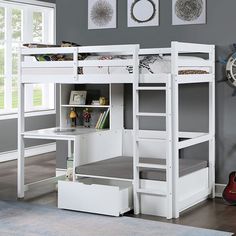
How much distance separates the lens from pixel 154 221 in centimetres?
417

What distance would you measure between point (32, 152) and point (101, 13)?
278 cm

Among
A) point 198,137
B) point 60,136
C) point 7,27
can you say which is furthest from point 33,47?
point 7,27

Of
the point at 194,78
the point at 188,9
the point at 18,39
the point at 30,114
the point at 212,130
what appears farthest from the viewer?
the point at 30,114

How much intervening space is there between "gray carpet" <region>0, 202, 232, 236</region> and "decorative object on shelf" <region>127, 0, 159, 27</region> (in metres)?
2.01

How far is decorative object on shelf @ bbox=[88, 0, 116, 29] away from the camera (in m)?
5.53

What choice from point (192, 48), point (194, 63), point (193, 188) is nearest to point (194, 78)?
point (194, 63)

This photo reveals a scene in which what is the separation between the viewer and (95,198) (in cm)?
434

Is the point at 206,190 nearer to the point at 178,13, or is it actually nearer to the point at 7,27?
the point at 178,13

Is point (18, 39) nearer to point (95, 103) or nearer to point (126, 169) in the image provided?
point (95, 103)

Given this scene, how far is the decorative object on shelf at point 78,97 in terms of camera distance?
550 cm

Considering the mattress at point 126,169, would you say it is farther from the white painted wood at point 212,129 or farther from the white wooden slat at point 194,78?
the white wooden slat at point 194,78

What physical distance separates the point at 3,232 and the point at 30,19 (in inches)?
178

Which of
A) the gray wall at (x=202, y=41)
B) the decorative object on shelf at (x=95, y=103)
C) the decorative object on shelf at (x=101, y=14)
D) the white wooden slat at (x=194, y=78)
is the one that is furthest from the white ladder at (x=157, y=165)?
the decorative object on shelf at (x=101, y=14)

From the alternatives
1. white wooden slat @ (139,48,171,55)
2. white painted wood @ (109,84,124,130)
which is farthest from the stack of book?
white wooden slat @ (139,48,171,55)
